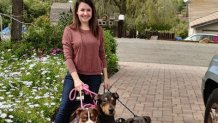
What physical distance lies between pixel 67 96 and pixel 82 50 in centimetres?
55

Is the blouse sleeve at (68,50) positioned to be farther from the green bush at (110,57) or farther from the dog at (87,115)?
the green bush at (110,57)

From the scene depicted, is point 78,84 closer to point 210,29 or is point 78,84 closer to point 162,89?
point 162,89

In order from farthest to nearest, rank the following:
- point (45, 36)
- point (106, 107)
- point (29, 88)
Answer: point (45, 36) < point (29, 88) < point (106, 107)

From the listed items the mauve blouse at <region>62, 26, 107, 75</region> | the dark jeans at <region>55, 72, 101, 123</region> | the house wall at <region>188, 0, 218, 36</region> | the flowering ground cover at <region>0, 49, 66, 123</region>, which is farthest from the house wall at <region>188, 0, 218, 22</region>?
the mauve blouse at <region>62, 26, 107, 75</region>

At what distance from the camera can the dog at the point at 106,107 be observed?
15.3 ft

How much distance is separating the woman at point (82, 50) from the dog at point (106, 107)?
0.26 m

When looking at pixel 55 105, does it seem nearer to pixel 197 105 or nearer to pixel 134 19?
pixel 197 105

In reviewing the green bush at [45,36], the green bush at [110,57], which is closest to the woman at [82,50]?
the green bush at [45,36]

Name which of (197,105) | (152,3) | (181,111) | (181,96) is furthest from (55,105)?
(152,3)

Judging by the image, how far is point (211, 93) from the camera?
19.6 feet

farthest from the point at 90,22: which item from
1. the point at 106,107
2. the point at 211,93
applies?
the point at 211,93

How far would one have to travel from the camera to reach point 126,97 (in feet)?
32.3

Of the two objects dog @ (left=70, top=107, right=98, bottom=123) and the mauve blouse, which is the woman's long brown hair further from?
dog @ (left=70, top=107, right=98, bottom=123)

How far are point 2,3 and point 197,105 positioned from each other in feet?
104
